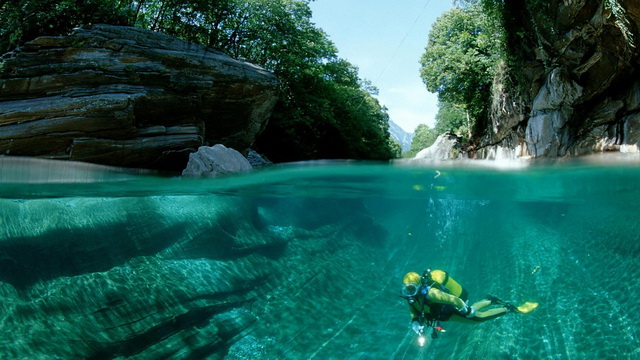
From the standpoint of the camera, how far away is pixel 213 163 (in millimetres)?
12516

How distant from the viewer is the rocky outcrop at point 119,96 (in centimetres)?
1184

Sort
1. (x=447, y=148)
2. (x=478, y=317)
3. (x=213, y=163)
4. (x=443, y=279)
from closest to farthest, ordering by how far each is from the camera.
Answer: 1. (x=478, y=317)
2. (x=443, y=279)
3. (x=213, y=163)
4. (x=447, y=148)

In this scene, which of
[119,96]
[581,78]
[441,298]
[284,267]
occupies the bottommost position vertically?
[284,267]

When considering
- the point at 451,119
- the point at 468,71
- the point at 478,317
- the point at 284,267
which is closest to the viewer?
the point at 478,317

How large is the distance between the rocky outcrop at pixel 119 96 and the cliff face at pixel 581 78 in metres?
11.0

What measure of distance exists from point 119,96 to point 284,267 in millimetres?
7811

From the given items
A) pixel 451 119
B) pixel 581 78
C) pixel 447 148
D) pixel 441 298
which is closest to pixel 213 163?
pixel 441 298

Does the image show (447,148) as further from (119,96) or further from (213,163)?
(119,96)

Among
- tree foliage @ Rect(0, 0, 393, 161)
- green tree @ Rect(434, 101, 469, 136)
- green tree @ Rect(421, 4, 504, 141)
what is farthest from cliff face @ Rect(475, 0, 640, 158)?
green tree @ Rect(434, 101, 469, 136)

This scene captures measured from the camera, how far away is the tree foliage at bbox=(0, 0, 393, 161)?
14156mm

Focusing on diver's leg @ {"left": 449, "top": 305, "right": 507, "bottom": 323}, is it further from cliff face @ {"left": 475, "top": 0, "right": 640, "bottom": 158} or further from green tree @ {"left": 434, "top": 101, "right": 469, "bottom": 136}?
green tree @ {"left": 434, "top": 101, "right": 469, "bottom": 136}

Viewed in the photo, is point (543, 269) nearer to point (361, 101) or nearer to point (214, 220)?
point (214, 220)

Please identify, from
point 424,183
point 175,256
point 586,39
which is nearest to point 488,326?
point 424,183

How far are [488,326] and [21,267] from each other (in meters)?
9.52
